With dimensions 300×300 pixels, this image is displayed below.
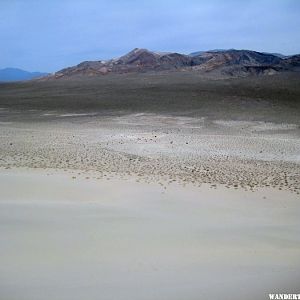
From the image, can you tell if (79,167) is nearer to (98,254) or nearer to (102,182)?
(102,182)

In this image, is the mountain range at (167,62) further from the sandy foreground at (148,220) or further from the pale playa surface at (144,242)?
the pale playa surface at (144,242)

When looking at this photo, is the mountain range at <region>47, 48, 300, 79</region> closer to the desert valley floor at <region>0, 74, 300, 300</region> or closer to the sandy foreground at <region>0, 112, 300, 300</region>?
the desert valley floor at <region>0, 74, 300, 300</region>

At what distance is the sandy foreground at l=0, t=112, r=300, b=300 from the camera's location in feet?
15.1

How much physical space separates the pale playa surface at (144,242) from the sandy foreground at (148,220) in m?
0.02

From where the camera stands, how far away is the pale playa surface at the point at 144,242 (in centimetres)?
450

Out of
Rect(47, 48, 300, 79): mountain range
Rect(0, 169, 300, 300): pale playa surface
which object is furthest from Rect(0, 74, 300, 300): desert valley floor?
Rect(47, 48, 300, 79): mountain range

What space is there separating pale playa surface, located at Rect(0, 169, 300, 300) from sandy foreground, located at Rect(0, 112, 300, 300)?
0.07 ft

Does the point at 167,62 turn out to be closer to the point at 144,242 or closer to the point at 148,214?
the point at 148,214

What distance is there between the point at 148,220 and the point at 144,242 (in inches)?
45.5

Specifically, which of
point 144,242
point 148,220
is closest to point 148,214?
point 148,220

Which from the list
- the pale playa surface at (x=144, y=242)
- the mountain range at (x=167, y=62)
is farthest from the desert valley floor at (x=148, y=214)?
the mountain range at (x=167, y=62)

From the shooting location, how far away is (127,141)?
16.2m

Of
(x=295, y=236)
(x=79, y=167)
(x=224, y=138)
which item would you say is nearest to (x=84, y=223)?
(x=295, y=236)

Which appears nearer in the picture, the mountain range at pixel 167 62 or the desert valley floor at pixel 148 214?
the desert valley floor at pixel 148 214
